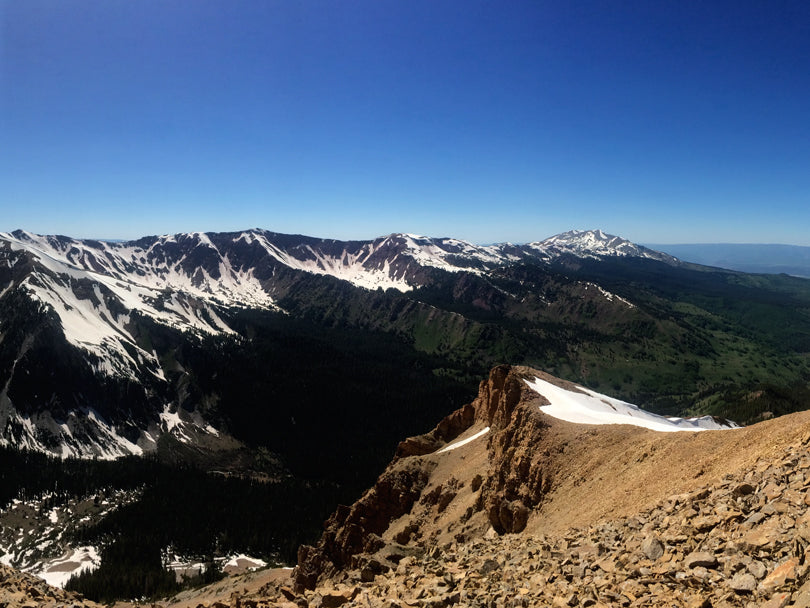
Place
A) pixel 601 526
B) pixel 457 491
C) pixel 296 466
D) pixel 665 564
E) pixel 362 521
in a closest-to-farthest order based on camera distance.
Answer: pixel 665 564 < pixel 601 526 < pixel 457 491 < pixel 362 521 < pixel 296 466

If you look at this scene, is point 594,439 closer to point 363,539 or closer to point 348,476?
point 363,539

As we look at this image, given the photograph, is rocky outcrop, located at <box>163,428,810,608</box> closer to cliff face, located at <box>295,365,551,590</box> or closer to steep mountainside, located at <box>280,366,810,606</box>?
steep mountainside, located at <box>280,366,810,606</box>

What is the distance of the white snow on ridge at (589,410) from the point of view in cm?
4503

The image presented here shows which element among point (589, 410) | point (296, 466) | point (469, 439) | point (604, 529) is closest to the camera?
point (604, 529)

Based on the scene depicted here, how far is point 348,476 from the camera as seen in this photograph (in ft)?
471

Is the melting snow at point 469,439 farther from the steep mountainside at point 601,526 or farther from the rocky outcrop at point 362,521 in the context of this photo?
the steep mountainside at point 601,526

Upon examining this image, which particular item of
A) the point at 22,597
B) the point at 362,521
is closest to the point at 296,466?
the point at 362,521

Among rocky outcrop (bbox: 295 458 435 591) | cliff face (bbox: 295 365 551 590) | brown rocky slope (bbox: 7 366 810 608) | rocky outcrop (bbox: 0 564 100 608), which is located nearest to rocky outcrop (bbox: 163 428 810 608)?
brown rocky slope (bbox: 7 366 810 608)

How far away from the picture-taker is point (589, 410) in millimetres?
50625

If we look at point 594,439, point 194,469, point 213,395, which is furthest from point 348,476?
point 594,439

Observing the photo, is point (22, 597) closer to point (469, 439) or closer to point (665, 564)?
point (665, 564)

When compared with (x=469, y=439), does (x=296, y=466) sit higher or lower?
lower

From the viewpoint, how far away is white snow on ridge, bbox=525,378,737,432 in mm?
45031

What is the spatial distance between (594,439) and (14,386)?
195 m
